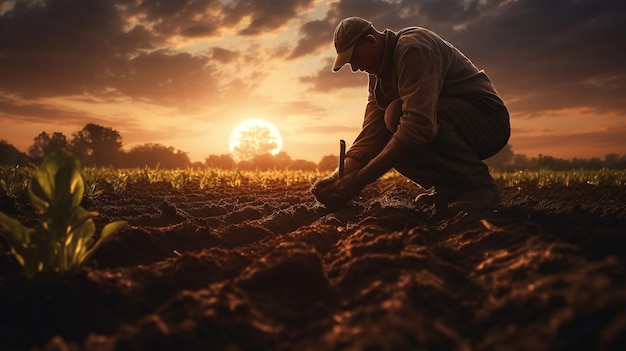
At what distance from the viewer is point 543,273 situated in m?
1.62

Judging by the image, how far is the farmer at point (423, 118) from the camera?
3.13m

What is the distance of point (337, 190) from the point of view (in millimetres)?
3490

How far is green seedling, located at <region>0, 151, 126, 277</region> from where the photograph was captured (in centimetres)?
189

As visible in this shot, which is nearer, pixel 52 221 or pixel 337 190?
pixel 52 221

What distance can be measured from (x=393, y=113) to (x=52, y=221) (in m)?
2.39

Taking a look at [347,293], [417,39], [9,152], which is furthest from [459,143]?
[9,152]

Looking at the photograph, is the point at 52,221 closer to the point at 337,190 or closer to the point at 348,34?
the point at 337,190

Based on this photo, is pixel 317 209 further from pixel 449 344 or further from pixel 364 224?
pixel 449 344

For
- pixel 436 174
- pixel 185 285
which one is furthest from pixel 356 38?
pixel 185 285

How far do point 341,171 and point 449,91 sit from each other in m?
1.04

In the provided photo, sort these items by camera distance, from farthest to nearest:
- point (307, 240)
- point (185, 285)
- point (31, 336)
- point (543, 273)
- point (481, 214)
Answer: point (481, 214)
point (307, 240)
point (185, 285)
point (543, 273)
point (31, 336)

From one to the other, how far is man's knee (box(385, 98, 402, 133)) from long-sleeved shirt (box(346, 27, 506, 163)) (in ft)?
0.20

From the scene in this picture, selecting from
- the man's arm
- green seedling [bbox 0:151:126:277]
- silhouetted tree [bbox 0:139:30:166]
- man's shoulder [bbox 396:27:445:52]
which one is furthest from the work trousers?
silhouetted tree [bbox 0:139:30:166]

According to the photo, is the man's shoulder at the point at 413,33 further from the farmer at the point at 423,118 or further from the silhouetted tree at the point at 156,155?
the silhouetted tree at the point at 156,155
